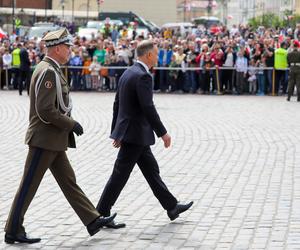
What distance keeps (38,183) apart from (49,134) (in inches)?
18.0

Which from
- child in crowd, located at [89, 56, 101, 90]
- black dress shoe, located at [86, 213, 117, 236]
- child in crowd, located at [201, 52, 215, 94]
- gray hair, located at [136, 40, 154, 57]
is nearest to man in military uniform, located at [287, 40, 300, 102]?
child in crowd, located at [201, 52, 215, 94]

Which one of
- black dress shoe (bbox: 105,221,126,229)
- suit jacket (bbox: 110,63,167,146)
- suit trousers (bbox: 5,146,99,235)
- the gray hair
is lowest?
black dress shoe (bbox: 105,221,126,229)

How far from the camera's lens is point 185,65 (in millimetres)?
31953

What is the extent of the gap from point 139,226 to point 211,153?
5.91 meters

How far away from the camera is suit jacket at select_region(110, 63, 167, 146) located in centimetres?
893

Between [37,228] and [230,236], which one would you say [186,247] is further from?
[37,228]

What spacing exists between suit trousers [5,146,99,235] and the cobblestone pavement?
0.22m

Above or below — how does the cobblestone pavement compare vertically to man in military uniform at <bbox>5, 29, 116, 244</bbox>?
below

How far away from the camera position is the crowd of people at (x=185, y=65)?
30.9 metres

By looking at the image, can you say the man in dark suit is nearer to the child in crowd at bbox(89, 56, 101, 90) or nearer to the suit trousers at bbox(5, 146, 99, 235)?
the suit trousers at bbox(5, 146, 99, 235)

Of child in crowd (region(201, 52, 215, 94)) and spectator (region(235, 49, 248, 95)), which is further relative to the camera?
child in crowd (region(201, 52, 215, 94))

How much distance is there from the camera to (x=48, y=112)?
26.5ft

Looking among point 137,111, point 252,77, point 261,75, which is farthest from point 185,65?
point 137,111

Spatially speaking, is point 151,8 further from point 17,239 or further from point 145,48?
point 17,239
